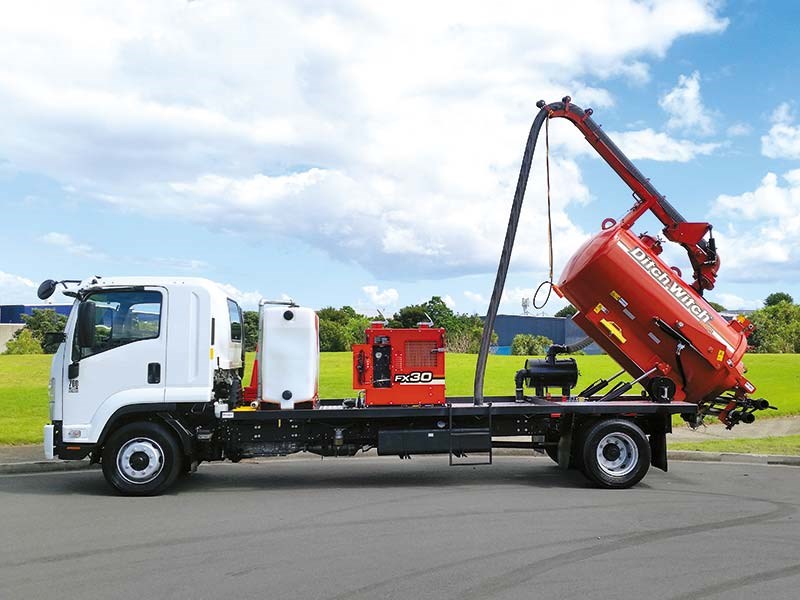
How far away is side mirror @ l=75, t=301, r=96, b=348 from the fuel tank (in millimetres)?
6373

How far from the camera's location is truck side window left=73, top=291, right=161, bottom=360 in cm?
931

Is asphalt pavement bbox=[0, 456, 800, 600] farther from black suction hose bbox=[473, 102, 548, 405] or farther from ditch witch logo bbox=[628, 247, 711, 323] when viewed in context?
ditch witch logo bbox=[628, 247, 711, 323]

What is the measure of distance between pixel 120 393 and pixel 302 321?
2329mm

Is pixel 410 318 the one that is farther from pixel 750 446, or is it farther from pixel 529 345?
pixel 529 345

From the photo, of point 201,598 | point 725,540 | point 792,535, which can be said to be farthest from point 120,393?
point 792,535

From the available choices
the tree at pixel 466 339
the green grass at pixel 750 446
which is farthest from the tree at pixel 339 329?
the green grass at pixel 750 446

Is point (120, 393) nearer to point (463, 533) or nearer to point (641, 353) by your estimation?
point (463, 533)

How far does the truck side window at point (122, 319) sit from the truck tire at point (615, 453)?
18.4 ft

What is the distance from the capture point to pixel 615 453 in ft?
32.8

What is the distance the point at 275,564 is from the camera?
6164 mm

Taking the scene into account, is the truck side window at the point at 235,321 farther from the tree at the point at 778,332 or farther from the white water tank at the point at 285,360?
the tree at the point at 778,332

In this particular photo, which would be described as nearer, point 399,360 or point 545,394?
point 399,360

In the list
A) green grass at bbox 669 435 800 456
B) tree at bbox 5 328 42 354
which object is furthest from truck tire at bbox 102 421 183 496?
tree at bbox 5 328 42 354

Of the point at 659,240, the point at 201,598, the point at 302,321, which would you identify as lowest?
the point at 201,598
